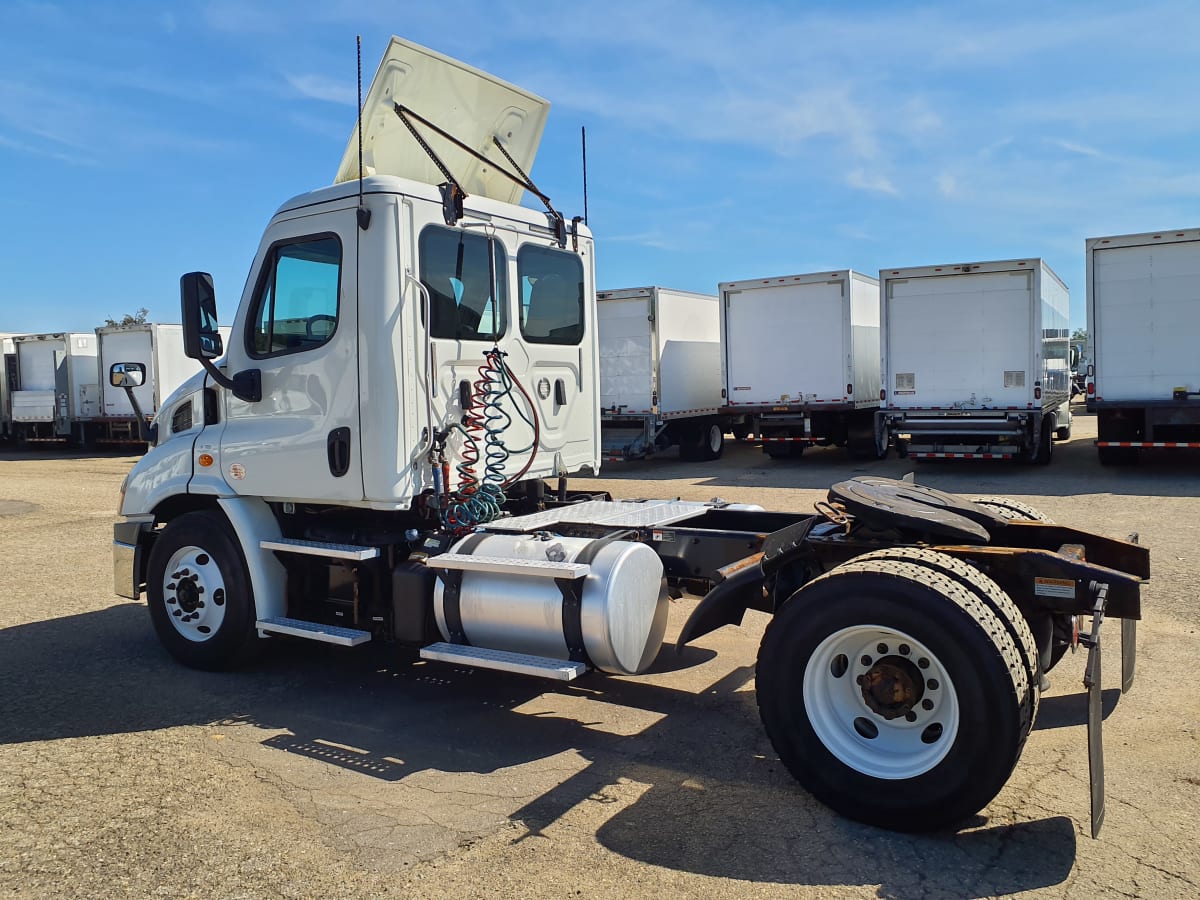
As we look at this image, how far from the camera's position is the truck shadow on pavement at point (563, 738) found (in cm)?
365

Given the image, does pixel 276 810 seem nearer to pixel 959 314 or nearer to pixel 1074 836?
pixel 1074 836

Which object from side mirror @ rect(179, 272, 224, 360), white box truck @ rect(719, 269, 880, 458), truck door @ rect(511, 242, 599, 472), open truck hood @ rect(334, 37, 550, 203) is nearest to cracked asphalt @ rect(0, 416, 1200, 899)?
truck door @ rect(511, 242, 599, 472)

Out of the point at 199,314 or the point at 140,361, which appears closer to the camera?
the point at 199,314

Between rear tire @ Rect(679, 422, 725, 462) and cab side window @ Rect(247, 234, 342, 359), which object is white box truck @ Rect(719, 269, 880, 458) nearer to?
rear tire @ Rect(679, 422, 725, 462)

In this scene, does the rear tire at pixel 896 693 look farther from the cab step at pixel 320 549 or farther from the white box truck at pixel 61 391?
the white box truck at pixel 61 391

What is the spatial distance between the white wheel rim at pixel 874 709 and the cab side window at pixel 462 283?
2.95 meters

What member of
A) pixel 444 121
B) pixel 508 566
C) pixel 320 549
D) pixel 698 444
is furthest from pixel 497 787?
pixel 698 444

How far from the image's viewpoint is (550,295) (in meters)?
6.50

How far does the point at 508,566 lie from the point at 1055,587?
2598mm

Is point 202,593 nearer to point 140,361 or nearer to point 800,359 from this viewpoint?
point 800,359

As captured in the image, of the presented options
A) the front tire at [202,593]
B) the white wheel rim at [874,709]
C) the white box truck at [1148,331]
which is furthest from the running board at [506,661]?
the white box truck at [1148,331]

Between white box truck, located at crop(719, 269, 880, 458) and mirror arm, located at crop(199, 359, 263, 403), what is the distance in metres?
14.3

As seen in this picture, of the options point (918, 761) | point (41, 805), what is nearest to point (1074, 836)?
point (918, 761)

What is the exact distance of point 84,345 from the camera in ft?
89.4
